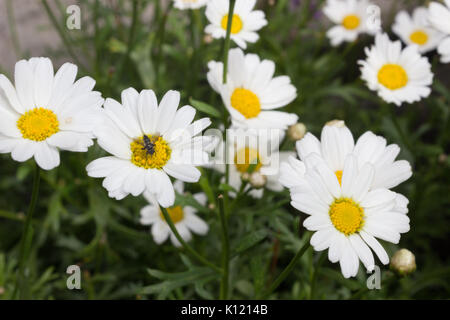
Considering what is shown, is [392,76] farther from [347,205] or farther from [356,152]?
[347,205]

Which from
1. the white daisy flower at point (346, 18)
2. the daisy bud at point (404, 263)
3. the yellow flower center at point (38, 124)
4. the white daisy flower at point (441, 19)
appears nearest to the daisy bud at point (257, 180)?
the daisy bud at point (404, 263)

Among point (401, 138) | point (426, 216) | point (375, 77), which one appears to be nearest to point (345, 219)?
point (375, 77)

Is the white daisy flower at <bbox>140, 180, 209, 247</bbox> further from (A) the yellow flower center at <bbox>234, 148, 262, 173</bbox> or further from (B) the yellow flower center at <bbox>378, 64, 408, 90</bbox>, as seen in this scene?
(B) the yellow flower center at <bbox>378, 64, 408, 90</bbox>

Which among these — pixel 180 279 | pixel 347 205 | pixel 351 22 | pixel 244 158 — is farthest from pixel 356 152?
pixel 351 22

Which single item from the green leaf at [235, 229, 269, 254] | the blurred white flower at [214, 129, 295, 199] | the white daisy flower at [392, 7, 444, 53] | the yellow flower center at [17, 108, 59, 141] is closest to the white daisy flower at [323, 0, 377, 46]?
the white daisy flower at [392, 7, 444, 53]

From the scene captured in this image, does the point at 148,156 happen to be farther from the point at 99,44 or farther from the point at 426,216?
the point at 426,216

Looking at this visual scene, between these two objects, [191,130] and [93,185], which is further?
[93,185]
